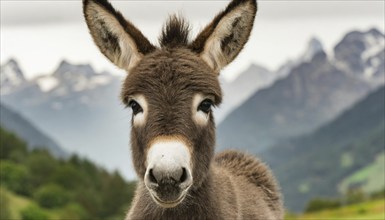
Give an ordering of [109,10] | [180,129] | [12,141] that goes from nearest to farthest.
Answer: [180,129]
[109,10]
[12,141]

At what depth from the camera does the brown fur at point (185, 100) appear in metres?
6.77

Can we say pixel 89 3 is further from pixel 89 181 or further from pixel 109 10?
pixel 89 181

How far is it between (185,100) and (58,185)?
97780mm

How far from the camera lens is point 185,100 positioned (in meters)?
6.84

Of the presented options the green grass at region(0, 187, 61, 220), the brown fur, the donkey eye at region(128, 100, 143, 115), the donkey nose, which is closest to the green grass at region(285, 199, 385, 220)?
the green grass at region(0, 187, 61, 220)

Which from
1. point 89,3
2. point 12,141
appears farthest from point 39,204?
point 89,3

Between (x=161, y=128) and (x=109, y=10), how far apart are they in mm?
1940

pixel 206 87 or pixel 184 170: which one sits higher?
pixel 206 87

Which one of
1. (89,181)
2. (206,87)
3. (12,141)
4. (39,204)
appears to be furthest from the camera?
(12,141)

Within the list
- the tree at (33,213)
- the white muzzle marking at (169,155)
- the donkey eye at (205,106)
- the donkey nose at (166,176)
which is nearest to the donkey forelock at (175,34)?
the donkey eye at (205,106)

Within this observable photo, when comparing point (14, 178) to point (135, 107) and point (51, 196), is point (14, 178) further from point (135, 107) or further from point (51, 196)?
point (135, 107)

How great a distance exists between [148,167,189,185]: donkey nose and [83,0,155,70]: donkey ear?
1986 mm

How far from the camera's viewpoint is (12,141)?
108 metres

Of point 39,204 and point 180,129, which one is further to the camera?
point 39,204
